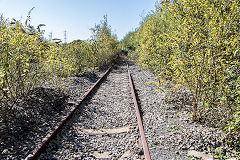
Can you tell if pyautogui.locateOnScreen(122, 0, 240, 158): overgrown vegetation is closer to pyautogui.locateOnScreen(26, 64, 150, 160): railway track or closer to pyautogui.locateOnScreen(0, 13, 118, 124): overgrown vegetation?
pyautogui.locateOnScreen(26, 64, 150, 160): railway track

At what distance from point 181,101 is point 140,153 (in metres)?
2.53

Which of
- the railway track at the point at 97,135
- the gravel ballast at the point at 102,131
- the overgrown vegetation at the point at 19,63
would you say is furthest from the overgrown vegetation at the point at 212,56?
the overgrown vegetation at the point at 19,63

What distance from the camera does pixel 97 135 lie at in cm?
390

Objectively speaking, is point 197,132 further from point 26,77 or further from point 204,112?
point 26,77

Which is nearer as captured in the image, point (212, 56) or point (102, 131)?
point (212, 56)

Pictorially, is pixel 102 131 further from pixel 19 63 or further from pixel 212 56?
pixel 212 56

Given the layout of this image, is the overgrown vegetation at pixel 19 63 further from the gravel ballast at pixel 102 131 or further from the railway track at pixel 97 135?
the railway track at pixel 97 135

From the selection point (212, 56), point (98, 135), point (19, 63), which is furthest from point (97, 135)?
point (212, 56)

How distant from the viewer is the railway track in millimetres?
3148

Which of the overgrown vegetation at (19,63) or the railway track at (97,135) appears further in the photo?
the overgrown vegetation at (19,63)

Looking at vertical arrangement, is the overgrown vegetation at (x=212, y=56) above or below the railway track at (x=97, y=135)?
above

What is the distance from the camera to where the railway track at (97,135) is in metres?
3.15

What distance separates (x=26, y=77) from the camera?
4.43 m

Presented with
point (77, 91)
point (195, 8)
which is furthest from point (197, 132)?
point (77, 91)
